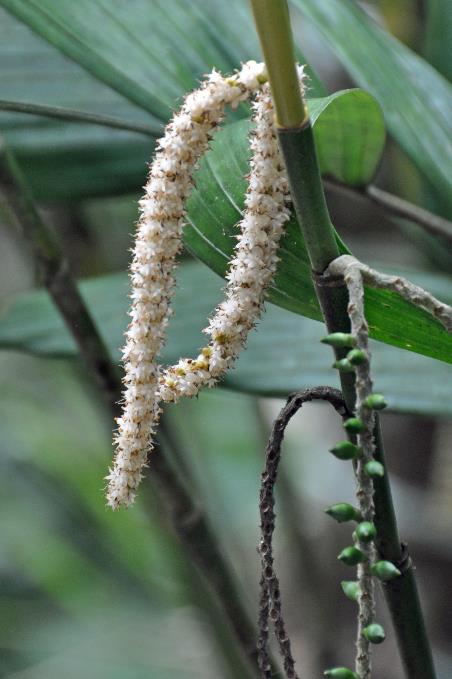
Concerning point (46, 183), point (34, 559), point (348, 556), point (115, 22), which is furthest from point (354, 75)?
point (34, 559)

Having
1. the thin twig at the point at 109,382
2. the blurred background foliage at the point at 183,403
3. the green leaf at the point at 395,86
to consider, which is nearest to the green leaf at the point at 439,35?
the blurred background foliage at the point at 183,403

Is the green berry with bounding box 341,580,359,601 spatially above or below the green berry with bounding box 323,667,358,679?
above

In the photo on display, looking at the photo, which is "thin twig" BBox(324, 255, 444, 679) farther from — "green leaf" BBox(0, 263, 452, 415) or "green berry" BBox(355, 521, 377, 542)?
"green leaf" BBox(0, 263, 452, 415)

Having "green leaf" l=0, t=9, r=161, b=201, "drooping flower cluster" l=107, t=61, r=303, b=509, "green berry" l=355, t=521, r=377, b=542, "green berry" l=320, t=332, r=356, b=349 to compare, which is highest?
"green leaf" l=0, t=9, r=161, b=201

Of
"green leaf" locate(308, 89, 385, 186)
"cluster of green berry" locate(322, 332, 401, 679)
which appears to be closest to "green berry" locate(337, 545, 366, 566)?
"cluster of green berry" locate(322, 332, 401, 679)

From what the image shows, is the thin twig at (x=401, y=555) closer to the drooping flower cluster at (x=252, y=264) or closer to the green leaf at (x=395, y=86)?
the drooping flower cluster at (x=252, y=264)

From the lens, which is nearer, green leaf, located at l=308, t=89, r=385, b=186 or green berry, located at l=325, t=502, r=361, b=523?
green berry, located at l=325, t=502, r=361, b=523

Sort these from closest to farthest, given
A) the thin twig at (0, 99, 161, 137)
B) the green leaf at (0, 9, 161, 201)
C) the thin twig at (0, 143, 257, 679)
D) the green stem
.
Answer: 1. the green stem
2. the thin twig at (0, 99, 161, 137)
3. the thin twig at (0, 143, 257, 679)
4. the green leaf at (0, 9, 161, 201)
